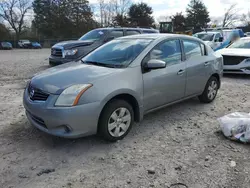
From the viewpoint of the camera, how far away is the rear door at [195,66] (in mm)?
4543

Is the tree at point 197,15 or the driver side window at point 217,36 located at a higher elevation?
the tree at point 197,15

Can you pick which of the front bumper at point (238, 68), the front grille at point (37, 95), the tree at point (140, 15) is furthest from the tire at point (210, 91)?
the tree at point (140, 15)

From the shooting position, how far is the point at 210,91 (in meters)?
5.27

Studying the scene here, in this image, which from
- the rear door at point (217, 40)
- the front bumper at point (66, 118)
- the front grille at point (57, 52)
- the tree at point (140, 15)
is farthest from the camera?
the tree at point (140, 15)

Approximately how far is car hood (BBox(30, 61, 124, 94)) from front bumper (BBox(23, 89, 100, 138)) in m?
0.17

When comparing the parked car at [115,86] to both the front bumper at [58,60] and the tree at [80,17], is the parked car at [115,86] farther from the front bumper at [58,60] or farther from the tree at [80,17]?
the tree at [80,17]

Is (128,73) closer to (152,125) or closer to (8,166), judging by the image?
(152,125)

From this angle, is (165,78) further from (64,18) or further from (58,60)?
(64,18)

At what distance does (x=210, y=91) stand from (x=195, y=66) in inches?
37.5

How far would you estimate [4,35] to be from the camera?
4038cm

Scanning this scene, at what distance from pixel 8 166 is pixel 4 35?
43413 millimetres

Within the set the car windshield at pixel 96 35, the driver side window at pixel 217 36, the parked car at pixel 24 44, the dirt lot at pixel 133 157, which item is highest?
the parked car at pixel 24 44

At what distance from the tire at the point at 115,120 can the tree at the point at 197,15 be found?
182 feet

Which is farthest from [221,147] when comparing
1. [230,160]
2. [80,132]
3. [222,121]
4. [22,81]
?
[22,81]
